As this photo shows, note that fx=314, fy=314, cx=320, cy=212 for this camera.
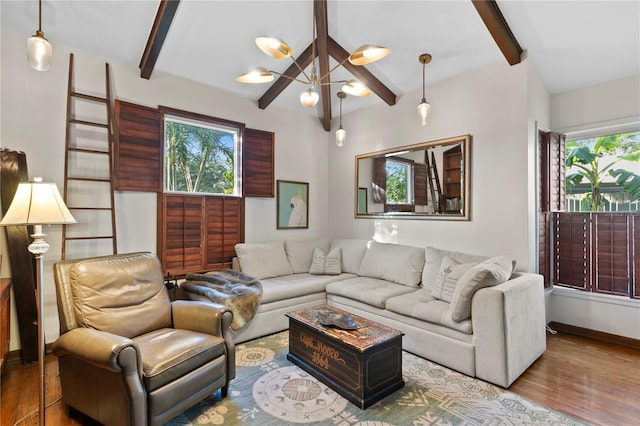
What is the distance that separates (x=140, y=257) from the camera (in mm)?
2547

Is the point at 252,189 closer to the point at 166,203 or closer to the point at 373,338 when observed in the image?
the point at 166,203

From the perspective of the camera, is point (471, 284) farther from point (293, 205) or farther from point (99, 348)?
point (293, 205)

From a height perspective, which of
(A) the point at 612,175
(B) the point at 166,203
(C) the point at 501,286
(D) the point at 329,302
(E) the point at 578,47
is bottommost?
(D) the point at 329,302

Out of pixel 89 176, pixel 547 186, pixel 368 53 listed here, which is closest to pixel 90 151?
pixel 89 176

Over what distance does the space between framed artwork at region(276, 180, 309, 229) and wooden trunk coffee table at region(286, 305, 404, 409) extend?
2.25 meters

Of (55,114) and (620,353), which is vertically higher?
(55,114)

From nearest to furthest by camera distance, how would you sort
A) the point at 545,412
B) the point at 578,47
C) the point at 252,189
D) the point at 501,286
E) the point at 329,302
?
the point at 545,412 < the point at 501,286 < the point at 578,47 < the point at 329,302 < the point at 252,189

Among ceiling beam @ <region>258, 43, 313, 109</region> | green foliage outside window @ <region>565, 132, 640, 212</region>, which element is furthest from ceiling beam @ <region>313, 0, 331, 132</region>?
green foliage outside window @ <region>565, 132, 640, 212</region>

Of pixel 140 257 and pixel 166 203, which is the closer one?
pixel 140 257

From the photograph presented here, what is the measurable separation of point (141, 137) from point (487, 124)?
3746mm

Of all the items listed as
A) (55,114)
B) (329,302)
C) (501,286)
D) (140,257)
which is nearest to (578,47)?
(501,286)

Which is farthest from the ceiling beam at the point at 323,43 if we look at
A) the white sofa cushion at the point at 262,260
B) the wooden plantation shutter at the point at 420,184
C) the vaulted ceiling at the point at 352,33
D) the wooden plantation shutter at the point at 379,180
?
the white sofa cushion at the point at 262,260

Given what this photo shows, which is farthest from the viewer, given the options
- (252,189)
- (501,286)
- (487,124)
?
A: (252,189)

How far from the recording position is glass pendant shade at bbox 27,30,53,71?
1978 mm
